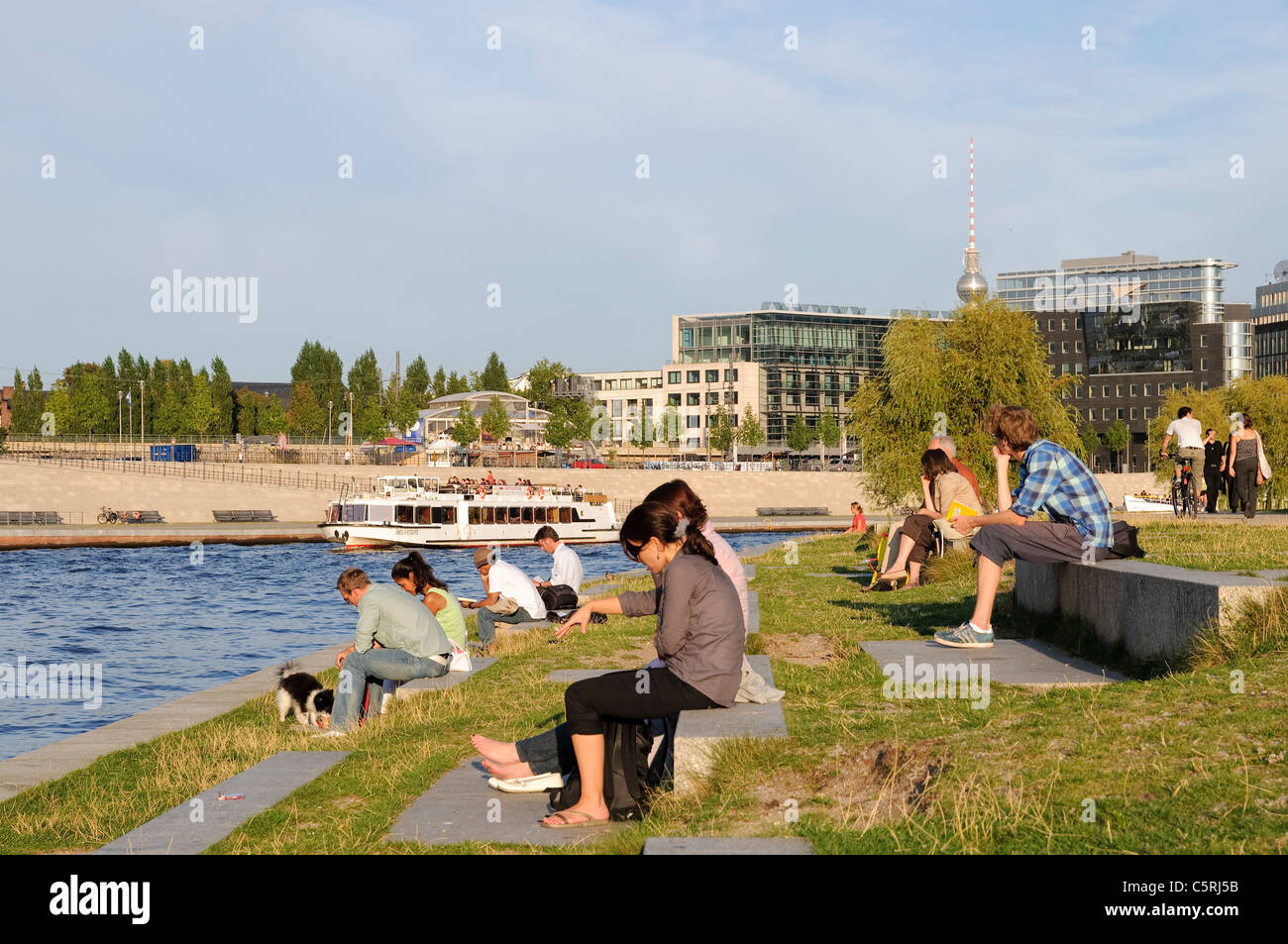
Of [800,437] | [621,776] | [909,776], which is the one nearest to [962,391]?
[621,776]

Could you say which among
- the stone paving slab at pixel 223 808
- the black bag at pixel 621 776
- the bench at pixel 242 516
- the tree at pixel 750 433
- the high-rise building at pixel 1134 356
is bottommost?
the bench at pixel 242 516

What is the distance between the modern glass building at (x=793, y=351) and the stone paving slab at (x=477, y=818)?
13931 centimetres

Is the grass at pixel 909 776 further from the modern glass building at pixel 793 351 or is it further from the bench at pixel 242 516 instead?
the modern glass building at pixel 793 351

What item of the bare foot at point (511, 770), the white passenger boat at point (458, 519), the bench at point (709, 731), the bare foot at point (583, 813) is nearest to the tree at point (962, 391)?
the white passenger boat at point (458, 519)

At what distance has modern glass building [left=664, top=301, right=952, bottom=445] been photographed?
488 ft

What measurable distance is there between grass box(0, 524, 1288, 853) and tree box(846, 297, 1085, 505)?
2829 centimetres

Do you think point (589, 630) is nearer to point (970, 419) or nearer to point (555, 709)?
point (555, 709)

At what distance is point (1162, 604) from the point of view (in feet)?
26.3

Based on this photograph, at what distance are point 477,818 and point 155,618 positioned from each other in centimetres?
2451

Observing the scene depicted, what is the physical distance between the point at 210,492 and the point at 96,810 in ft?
246

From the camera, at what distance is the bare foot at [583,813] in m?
6.27

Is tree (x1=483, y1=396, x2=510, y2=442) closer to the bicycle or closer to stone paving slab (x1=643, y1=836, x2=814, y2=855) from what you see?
the bicycle

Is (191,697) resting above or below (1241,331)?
below
